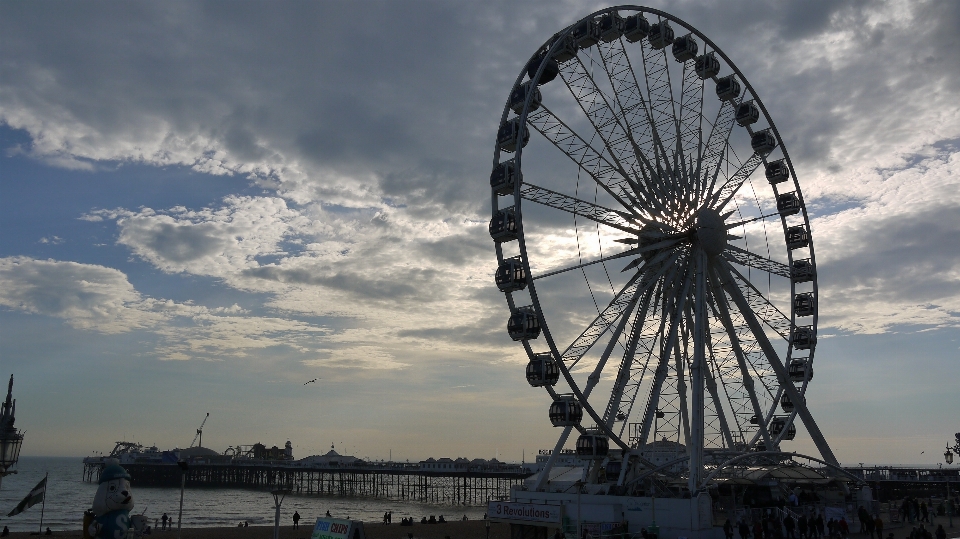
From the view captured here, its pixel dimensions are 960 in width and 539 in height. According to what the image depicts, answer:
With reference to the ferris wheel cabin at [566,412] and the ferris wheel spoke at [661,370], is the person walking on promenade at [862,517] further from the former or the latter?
the ferris wheel cabin at [566,412]

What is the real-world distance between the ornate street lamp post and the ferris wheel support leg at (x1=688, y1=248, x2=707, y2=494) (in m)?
22.5

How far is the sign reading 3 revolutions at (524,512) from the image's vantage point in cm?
2992

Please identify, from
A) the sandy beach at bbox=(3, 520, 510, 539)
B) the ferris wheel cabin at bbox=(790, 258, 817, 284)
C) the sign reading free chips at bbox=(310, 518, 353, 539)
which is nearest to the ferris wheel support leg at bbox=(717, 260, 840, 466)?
the ferris wheel cabin at bbox=(790, 258, 817, 284)

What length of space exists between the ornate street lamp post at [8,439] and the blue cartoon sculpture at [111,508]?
2008 mm

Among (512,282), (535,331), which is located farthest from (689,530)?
(512,282)

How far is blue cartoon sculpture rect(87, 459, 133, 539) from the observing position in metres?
15.9

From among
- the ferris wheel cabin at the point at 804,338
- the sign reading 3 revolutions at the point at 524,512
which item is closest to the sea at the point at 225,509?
the sign reading 3 revolutions at the point at 524,512

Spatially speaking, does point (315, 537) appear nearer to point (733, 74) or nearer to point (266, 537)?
point (266, 537)

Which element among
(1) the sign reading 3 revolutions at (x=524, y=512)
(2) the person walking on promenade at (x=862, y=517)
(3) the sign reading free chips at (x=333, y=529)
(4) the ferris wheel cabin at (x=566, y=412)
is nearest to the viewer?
(3) the sign reading free chips at (x=333, y=529)

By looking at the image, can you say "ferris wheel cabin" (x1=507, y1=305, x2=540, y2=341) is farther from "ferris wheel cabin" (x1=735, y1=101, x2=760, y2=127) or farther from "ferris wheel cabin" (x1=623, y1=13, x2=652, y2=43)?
"ferris wheel cabin" (x1=735, y1=101, x2=760, y2=127)

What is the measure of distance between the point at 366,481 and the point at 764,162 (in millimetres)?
98673

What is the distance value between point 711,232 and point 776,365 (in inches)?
299

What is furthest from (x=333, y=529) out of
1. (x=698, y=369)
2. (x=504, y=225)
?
(x=698, y=369)

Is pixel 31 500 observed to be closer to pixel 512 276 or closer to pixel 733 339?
pixel 512 276
